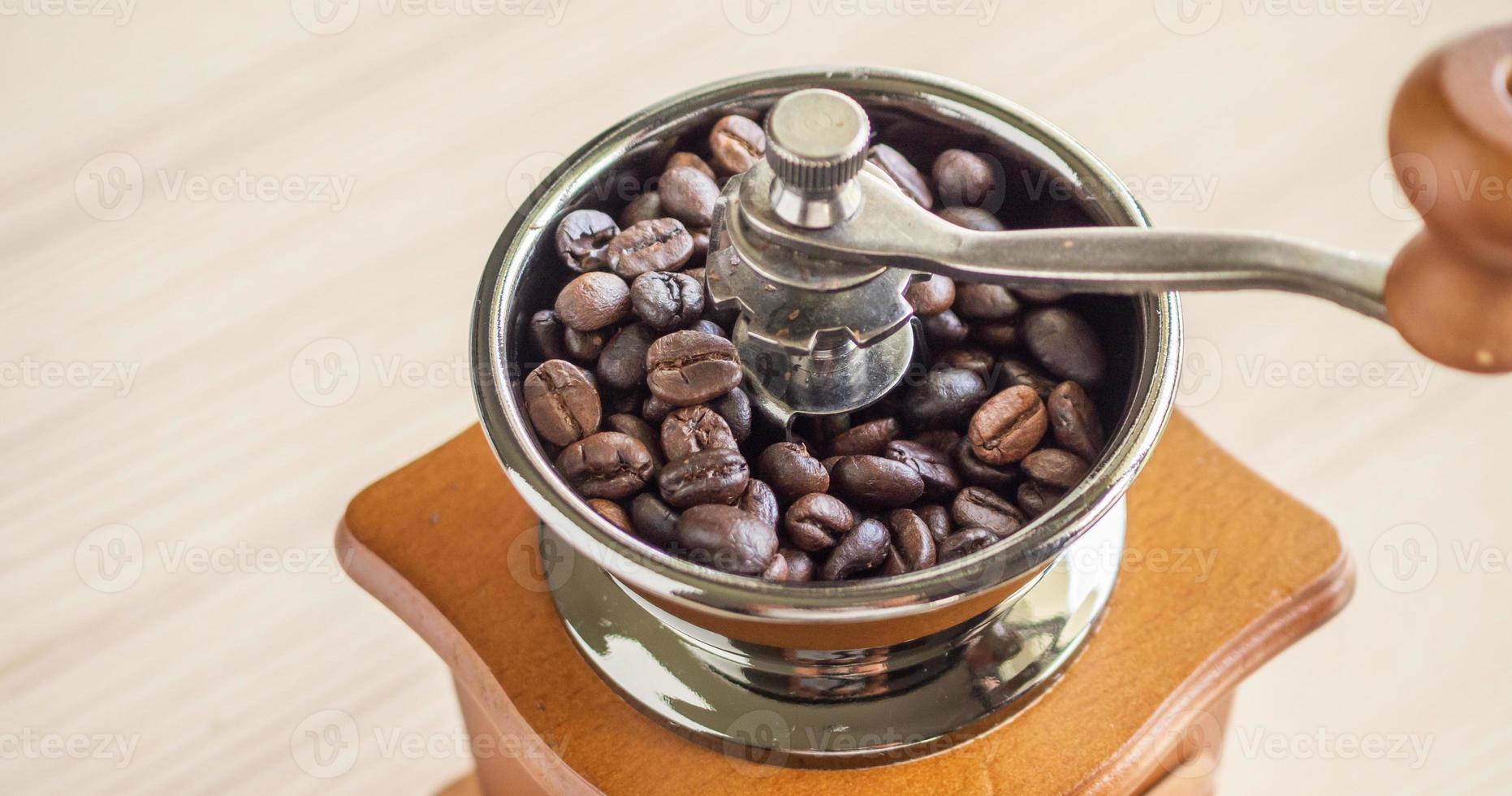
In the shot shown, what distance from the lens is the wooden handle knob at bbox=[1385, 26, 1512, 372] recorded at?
1.78 ft

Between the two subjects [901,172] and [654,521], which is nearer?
[654,521]

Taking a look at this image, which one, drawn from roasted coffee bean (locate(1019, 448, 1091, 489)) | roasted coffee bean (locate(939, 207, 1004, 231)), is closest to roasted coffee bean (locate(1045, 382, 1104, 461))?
roasted coffee bean (locate(1019, 448, 1091, 489))

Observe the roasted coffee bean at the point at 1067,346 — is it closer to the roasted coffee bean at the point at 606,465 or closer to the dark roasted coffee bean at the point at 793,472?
the dark roasted coffee bean at the point at 793,472

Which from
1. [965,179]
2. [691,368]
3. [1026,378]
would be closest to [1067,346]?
[1026,378]

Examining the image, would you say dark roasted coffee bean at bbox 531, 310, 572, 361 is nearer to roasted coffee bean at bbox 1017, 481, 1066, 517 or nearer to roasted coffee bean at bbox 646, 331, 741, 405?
roasted coffee bean at bbox 646, 331, 741, 405

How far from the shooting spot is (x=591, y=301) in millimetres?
890

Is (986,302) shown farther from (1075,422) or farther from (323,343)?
(323,343)

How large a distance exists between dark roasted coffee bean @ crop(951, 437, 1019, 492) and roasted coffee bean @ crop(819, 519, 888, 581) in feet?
0.28

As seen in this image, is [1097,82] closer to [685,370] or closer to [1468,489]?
[1468,489]

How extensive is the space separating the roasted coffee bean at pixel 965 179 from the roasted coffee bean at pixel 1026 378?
116mm

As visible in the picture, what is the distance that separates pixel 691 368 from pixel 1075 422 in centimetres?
24

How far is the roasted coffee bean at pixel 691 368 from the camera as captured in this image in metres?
0.85

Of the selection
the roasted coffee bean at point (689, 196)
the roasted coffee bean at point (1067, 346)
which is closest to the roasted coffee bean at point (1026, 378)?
the roasted coffee bean at point (1067, 346)

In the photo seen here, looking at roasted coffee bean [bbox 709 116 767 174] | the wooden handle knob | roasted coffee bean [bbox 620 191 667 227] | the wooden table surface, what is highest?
the wooden handle knob
